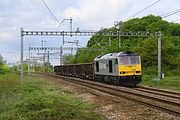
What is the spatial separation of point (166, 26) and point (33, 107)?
2280 inches

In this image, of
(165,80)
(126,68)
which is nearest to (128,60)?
(126,68)

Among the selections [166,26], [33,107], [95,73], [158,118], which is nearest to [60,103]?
[33,107]

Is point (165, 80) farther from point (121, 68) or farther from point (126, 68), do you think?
point (121, 68)

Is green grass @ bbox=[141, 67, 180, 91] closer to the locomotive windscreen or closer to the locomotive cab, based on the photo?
the locomotive cab

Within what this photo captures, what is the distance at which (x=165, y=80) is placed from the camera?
A: 3716cm

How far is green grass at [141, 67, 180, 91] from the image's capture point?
34.1 metres

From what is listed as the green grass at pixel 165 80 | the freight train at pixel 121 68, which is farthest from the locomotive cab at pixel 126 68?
the green grass at pixel 165 80

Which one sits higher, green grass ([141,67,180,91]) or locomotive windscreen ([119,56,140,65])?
locomotive windscreen ([119,56,140,65])

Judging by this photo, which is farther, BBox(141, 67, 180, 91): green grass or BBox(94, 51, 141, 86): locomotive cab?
BBox(141, 67, 180, 91): green grass

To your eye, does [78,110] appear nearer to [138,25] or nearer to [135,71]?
[135,71]

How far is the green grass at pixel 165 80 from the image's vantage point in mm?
34062

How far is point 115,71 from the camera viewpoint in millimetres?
34031

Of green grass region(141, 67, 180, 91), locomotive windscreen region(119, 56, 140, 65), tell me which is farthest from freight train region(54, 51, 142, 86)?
green grass region(141, 67, 180, 91)

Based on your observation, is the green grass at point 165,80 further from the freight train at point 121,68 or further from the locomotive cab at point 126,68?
the freight train at point 121,68
